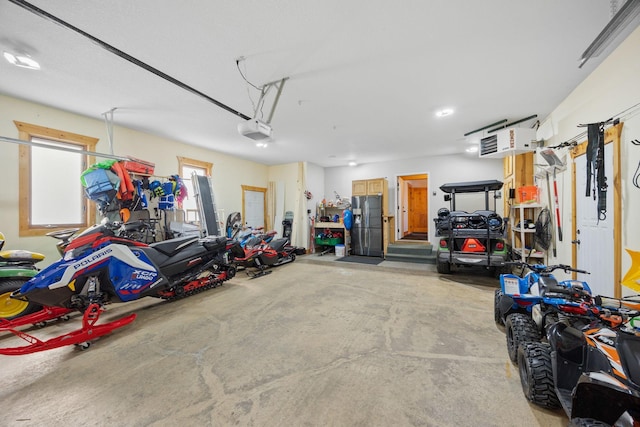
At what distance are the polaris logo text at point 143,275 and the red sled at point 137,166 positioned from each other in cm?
210

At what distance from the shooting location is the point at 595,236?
2688 mm

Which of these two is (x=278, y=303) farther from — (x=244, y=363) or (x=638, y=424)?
(x=638, y=424)

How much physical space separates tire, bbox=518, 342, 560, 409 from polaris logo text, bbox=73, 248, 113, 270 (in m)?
3.71

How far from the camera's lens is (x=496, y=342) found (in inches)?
87.7

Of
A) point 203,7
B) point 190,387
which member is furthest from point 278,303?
point 203,7

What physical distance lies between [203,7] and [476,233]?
16.3ft

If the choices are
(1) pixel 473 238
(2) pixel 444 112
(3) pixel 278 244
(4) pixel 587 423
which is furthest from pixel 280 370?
(2) pixel 444 112

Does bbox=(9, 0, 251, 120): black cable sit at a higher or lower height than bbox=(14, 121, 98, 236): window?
higher

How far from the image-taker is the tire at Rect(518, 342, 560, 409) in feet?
4.61

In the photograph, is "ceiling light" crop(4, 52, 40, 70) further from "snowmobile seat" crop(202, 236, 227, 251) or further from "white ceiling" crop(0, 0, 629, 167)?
"snowmobile seat" crop(202, 236, 227, 251)

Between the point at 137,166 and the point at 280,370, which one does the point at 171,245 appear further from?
the point at 280,370

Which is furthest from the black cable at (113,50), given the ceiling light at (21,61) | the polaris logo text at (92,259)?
the polaris logo text at (92,259)

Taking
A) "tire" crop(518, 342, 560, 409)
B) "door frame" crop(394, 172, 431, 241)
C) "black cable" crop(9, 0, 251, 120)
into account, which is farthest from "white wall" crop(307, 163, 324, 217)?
"tire" crop(518, 342, 560, 409)

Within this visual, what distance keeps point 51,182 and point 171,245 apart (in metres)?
2.37
